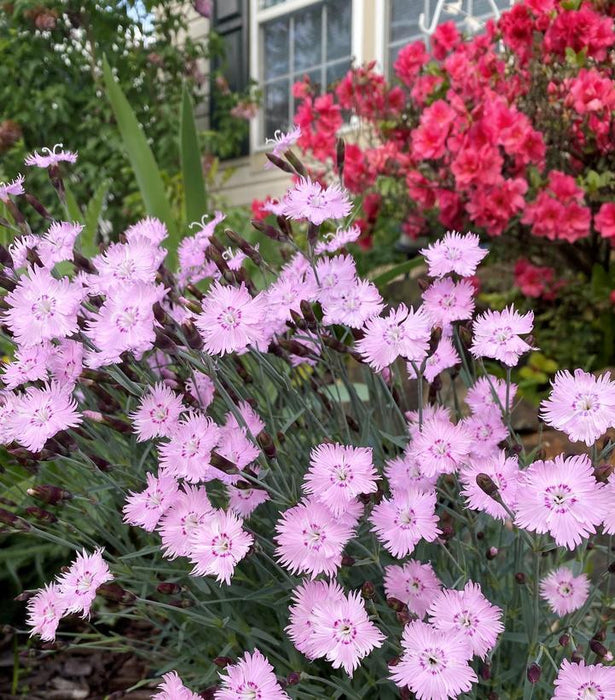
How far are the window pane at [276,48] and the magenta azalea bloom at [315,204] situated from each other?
4.88 m

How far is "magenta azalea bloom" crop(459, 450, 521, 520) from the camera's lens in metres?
0.77

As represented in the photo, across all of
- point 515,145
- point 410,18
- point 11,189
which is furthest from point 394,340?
point 410,18

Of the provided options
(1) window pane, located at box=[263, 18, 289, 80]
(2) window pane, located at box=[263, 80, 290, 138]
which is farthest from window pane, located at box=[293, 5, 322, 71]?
(2) window pane, located at box=[263, 80, 290, 138]

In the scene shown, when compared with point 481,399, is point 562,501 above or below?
above

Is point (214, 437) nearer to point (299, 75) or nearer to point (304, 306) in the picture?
point (304, 306)

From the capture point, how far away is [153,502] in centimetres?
82

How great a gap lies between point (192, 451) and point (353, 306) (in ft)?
0.83

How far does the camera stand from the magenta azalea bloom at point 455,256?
0.90 m

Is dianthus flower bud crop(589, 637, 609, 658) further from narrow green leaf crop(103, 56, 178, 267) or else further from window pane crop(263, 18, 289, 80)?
window pane crop(263, 18, 289, 80)

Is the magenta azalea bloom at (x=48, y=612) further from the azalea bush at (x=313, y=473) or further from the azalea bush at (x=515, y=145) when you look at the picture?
the azalea bush at (x=515, y=145)

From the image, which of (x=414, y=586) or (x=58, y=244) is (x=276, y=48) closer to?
(x=58, y=244)

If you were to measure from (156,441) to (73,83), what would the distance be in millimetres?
4679

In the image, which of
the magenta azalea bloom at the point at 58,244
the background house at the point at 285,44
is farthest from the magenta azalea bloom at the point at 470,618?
the background house at the point at 285,44

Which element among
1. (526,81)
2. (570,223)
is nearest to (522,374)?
(570,223)
